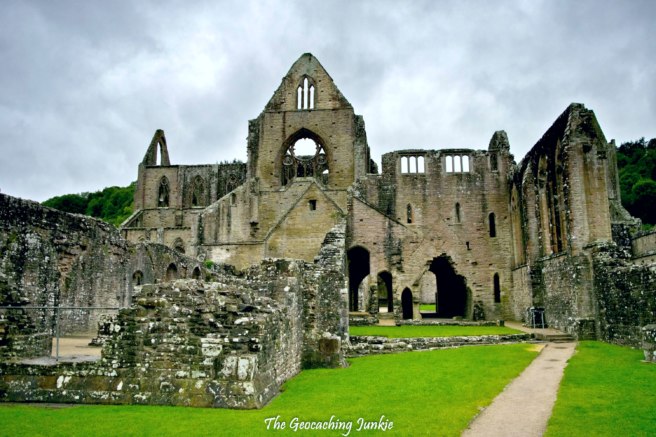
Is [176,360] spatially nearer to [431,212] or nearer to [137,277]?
[137,277]

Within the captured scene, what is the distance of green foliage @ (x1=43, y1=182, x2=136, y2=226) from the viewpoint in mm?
82500

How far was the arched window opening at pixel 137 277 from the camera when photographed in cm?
2179

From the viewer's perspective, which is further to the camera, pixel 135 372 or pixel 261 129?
pixel 261 129

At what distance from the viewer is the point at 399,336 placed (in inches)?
751

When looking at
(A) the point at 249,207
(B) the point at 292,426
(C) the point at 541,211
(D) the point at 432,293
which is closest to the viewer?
(B) the point at 292,426

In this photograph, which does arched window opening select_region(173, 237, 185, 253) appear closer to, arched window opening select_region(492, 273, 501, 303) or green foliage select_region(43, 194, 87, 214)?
arched window opening select_region(492, 273, 501, 303)

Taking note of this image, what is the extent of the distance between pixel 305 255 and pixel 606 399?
20556 millimetres

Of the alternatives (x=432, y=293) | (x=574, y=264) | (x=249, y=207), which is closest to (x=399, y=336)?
(x=574, y=264)

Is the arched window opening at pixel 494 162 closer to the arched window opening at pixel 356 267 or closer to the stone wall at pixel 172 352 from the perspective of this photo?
the arched window opening at pixel 356 267

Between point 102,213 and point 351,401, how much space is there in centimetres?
8522

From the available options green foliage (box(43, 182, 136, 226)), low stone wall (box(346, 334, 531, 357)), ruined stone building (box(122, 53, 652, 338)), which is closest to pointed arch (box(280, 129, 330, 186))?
ruined stone building (box(122, 53, 652, 338))

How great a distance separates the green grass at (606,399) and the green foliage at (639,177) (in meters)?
44.7

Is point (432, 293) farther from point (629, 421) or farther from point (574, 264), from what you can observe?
point (629, 421)

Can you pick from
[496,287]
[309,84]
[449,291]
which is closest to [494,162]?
[496,287]
